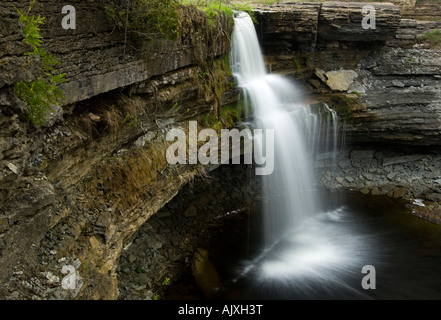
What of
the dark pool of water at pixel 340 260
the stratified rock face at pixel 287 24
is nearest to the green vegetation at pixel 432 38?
the stratified rock face at pixel 287 24

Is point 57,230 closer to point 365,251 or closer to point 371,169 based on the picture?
point 365,251

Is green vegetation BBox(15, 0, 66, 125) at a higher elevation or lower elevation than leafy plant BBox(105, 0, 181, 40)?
lower

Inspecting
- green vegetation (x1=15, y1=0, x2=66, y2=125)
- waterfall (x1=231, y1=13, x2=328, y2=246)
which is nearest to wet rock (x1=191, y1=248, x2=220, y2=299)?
waterfall (x1=231, y1=13, x2=328, y2=246)

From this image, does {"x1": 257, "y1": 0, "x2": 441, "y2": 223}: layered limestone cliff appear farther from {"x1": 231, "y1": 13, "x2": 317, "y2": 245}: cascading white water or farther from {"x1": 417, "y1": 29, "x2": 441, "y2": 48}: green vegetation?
{"x1": 231, "y1": 13, "x2": 317, "y2": 245}: cascading white water

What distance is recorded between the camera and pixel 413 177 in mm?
13125

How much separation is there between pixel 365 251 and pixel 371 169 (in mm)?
4710

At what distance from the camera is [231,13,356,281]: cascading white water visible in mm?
9234

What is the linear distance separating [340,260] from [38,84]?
24.2 ft

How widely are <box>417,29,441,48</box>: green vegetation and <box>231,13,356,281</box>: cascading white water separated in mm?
4345

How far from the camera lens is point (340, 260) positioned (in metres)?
9.09

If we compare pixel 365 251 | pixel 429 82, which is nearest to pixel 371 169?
pixel 429 82

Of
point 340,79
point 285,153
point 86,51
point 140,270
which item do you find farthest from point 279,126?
point 86,51

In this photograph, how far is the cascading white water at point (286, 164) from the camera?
9234mm

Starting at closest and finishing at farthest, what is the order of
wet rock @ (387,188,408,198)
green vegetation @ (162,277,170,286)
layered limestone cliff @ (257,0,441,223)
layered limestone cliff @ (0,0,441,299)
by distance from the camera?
layered limestone cliff @ (0,0,441,299), green vegetation @ (162,277,170,286), layered limestone cliff @ (257,0,441,223), wet rock @ (387,188,408,198)
